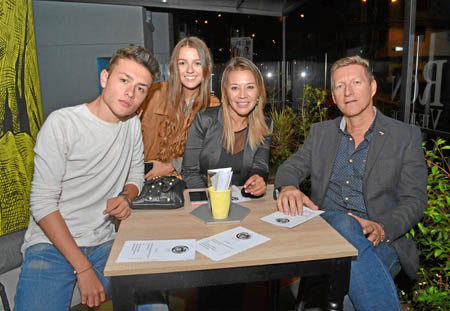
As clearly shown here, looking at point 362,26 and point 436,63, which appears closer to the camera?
point 436,63

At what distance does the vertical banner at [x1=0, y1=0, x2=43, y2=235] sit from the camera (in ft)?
7.11

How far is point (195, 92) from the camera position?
8.93 feet

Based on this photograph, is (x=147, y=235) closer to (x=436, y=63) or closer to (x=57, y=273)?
(x=57, y=273)

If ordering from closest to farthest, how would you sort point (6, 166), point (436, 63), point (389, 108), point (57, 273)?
point (57, 273) → point (6, 166) → point (436, 63) → point (389, 108)

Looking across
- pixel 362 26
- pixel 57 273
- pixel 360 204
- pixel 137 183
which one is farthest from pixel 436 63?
pixel 57 273

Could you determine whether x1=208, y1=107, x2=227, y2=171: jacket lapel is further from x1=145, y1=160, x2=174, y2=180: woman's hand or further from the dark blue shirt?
the dark blue shirt

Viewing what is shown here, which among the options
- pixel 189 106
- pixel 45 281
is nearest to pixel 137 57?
pixel 189 106

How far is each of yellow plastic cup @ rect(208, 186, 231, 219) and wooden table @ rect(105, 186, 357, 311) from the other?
0.07 meters

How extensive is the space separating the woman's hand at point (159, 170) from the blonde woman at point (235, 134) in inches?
9.1

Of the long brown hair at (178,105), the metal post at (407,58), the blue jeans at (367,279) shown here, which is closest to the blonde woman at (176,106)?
the long brown hair at (178,105)

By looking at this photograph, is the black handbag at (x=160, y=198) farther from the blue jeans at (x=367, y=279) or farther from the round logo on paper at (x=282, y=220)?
the blue jeans at (x=367, y=279)

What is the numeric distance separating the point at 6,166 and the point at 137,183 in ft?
3.10

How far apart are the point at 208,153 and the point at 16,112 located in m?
1.29

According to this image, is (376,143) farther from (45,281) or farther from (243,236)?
(45,281)
